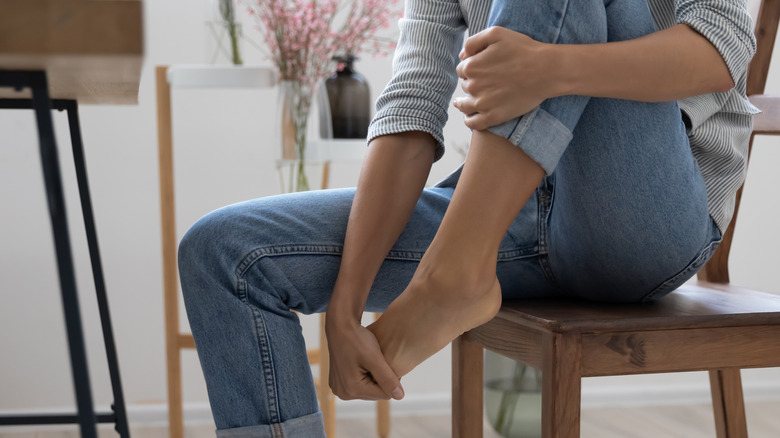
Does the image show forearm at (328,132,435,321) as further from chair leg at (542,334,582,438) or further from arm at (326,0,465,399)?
chair leg at (542,334,582,438)

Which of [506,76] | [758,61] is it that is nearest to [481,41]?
[506,76]

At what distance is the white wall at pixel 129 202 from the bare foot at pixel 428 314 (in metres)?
1.17

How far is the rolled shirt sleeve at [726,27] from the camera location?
2.34 feet

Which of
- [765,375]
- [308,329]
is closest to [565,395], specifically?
[308,329]

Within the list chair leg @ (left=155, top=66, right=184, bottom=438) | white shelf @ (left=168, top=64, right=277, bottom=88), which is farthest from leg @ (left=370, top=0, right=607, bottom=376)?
chair leg @ (left=155, top=66, right=184, bottom=438)

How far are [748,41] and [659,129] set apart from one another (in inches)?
5.1

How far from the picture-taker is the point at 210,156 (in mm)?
1821

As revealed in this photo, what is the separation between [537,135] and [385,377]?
0.25 m

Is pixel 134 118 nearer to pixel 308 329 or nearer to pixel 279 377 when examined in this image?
pixel 308 329

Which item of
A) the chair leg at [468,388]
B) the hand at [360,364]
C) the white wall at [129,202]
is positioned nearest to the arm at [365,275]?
the hand at [360,364]

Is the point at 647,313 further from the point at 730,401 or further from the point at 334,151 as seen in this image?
the point at 334,151

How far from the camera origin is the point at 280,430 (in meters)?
0.68

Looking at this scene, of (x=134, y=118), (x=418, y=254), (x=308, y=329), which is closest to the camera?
(x=418, y=254)

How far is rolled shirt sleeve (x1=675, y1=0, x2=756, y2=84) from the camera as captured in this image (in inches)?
28.1
